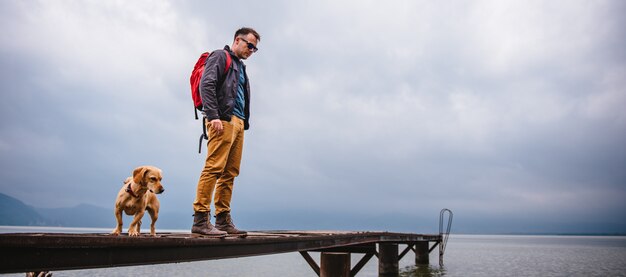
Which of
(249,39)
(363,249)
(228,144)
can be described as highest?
(249,39)

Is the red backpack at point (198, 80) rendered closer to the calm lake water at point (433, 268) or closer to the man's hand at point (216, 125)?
the man's hand at point (216, 125)

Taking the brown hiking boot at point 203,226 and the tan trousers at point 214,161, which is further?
the tan trousers at point 214,161

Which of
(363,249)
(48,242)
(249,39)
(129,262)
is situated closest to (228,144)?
(249,39)

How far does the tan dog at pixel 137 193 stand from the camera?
15.7 feet

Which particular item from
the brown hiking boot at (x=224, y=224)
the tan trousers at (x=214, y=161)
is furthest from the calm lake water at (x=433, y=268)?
the tan trousers at (x=214, y=161)

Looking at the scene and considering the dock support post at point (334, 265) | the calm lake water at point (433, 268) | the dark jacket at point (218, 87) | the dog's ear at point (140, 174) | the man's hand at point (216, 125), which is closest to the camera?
the man's hand at point (216, 125)

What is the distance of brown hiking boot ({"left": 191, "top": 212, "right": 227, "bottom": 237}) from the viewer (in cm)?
427

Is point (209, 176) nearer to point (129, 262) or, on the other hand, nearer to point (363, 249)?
point (129, 262)

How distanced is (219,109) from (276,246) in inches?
85.9

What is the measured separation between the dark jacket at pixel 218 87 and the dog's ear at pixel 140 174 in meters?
1.09

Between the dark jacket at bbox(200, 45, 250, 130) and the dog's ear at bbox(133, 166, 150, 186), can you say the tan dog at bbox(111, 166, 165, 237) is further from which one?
the dark jacket at bbox(200, 45, 250, 130)

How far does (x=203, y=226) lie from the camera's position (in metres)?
4.32

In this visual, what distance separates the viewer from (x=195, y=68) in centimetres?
482

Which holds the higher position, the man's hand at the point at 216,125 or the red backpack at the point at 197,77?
the red backpack at the point at 197,77
